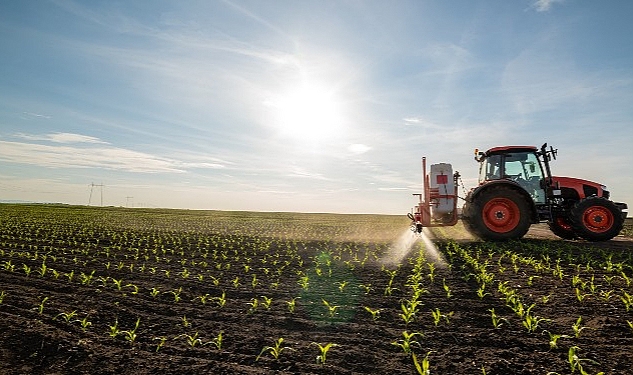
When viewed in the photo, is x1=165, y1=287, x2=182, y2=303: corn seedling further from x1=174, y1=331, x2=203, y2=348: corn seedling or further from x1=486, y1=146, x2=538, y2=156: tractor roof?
x1=486, y1=146, x2=538, y2=156: tractor roof

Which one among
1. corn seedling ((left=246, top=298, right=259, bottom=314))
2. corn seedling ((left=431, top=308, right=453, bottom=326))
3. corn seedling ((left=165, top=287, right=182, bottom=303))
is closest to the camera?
corn seedling ((left=431, top=308, right=453, bottom=326))

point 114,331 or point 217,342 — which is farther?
point 114,331

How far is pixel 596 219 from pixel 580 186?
4.66 ft

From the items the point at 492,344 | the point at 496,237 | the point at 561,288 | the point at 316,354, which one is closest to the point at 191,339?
the point at 316,354

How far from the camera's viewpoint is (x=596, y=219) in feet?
42.4

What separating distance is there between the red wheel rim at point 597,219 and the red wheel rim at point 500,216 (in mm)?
2279

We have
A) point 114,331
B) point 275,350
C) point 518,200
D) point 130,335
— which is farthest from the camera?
point 518,200

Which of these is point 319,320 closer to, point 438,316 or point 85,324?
point 438,316

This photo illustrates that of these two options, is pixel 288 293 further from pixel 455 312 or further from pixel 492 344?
pixel 492 344

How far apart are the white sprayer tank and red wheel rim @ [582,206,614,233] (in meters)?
4.04

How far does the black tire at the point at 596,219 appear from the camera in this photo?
41.9 ft

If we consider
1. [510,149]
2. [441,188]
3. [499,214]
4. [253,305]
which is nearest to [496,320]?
[253,305]

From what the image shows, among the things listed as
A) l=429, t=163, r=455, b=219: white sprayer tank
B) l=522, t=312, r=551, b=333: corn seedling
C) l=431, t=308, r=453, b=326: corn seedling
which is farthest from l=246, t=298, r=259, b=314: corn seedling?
l=429, t=163, r=455, b=219: white sprayer tank

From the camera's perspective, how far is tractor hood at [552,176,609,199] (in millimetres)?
13852
